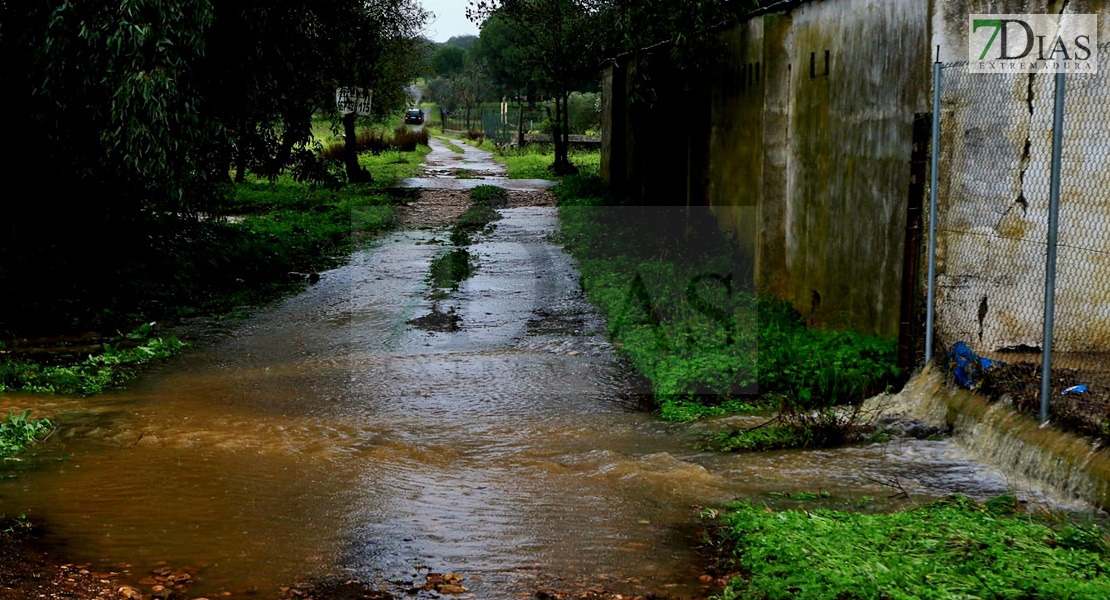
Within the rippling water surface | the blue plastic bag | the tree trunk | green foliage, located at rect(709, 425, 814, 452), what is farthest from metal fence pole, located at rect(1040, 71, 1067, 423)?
the tree trunk

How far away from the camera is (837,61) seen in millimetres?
8625

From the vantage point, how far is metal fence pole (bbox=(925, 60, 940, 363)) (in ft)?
22.9

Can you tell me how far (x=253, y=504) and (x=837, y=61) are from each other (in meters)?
5.81

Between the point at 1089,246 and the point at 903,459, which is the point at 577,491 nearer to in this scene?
the point at 903,459

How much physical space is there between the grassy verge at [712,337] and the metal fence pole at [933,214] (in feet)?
1.58

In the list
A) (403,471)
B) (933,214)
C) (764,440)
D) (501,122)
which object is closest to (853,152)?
(933,214)

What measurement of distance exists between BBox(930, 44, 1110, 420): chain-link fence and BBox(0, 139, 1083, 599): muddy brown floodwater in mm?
1221

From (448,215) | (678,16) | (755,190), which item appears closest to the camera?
(755,190)

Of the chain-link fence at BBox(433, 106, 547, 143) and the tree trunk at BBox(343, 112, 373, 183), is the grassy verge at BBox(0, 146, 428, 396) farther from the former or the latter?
the chain-link fence at BBox(433, 106, 547, 143)

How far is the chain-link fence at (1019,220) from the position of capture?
6.92 metres

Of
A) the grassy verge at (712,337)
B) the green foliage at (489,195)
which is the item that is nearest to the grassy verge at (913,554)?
the grassy verge at (712,337)

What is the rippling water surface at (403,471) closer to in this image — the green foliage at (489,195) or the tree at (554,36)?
the green foliage at (489,195)

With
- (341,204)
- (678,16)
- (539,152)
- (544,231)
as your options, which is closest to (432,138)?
(539,152)

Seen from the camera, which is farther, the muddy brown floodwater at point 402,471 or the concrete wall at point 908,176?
the concrete wall at point 908,176
